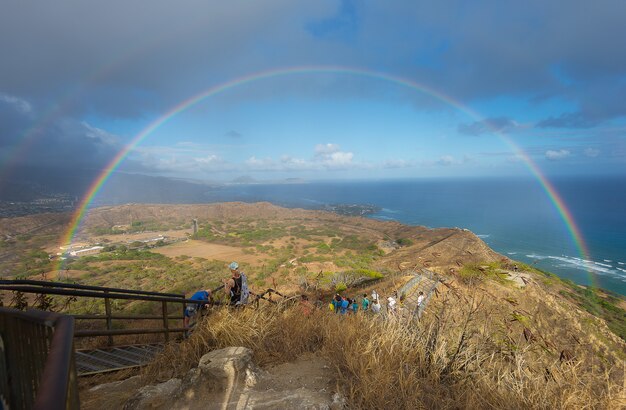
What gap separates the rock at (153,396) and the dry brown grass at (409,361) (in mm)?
466

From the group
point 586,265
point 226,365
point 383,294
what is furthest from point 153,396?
point 586,265

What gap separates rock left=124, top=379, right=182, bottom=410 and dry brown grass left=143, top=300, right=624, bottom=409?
1.53 ft

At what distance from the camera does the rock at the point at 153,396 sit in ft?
Answer: 10.9

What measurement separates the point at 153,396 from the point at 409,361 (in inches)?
113

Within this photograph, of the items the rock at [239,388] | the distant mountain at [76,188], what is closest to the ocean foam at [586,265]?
the rock at [239,388]

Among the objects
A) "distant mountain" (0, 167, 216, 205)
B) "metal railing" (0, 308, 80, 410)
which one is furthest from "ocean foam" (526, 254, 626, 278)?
"distant mountain" (0, 167, 216, 205)

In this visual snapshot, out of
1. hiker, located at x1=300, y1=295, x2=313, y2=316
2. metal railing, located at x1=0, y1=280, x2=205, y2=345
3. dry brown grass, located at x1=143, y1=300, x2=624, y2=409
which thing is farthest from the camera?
hiker, located at x1=300, y1=295, x2=313, y2=316

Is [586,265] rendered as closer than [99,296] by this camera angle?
No

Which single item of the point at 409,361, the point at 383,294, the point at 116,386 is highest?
the point at 409,361

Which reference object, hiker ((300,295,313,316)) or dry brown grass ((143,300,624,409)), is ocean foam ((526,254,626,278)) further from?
hiker ((300,295,313,316))

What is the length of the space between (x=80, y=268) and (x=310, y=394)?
2983cm

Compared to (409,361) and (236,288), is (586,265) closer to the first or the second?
(236,288)

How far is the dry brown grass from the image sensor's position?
3.16 m

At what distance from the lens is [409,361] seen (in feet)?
12.5
